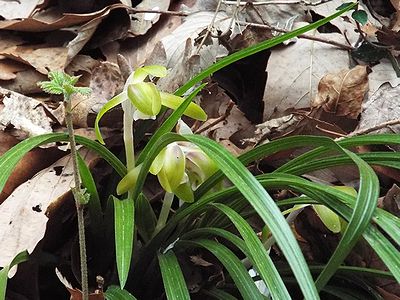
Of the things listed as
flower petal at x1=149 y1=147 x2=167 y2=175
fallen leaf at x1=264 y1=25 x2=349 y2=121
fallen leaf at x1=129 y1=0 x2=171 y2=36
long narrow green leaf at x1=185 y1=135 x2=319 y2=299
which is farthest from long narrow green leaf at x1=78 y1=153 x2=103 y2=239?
fallen leaf at x1=129 y1=0 x2=171 y2=36

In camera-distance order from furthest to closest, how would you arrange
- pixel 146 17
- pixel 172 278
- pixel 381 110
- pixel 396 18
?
pixel 396 18 → pixel 146 17 → pixel 381 110 → pixel 172 278

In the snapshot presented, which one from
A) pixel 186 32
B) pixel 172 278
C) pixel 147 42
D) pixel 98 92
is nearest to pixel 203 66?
pixel 186 32

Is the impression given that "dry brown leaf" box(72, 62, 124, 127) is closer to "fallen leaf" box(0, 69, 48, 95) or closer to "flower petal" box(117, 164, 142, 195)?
"fallen leaf" box(0, 69, 48, 95)

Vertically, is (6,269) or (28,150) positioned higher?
(28,150)

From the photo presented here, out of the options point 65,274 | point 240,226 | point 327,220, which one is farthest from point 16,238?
point 327,220

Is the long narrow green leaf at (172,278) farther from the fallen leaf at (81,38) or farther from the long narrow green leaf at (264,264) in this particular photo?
the fallen leaf at (81,38)

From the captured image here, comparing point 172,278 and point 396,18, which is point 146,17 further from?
point 172,278

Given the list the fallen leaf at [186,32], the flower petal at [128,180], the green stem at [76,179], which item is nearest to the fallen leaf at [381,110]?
the fallen leaf at [186,32]
